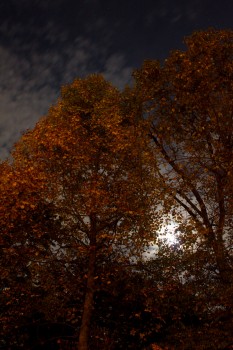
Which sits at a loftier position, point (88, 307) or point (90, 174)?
point (90, 174)

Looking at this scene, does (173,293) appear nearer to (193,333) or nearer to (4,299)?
(193,333)

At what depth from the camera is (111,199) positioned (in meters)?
22.0

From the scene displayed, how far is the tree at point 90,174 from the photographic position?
21922 mm

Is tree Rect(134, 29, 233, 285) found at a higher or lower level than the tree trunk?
higher

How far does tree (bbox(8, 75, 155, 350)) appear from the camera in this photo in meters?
21.9

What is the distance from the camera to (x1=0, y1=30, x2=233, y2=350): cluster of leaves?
64.7ft

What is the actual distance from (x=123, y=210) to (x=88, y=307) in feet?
18.0

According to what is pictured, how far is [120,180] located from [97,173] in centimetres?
148

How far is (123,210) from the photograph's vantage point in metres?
22.0

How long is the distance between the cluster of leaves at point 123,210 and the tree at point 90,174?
77mm

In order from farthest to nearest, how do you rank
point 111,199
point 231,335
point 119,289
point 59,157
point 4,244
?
1. point 119,289
2. point 59,157
3. point 111,199
4. point 4,244
5. point 231,335

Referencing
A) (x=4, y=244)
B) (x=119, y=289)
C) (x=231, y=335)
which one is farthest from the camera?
(x=119, y=289)

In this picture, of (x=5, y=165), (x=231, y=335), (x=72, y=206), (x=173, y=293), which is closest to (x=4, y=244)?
(x=72, y=206)

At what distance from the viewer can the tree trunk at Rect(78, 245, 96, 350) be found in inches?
791
